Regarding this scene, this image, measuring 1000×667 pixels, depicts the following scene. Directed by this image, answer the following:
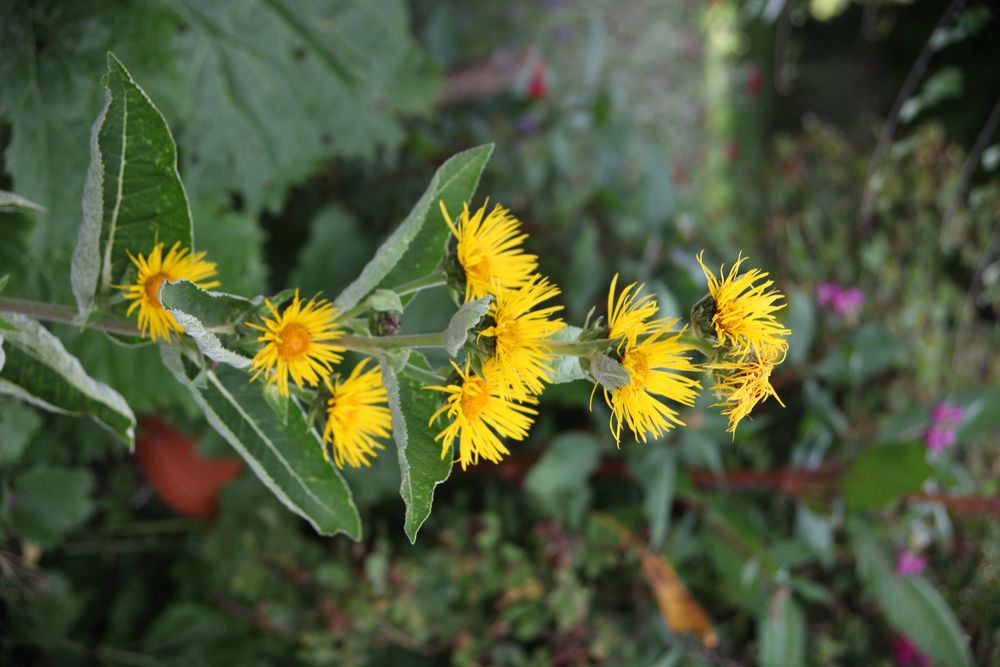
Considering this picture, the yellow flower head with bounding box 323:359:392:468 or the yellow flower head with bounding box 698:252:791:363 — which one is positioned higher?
the yellow flower head with bounding box 698:252:791:363

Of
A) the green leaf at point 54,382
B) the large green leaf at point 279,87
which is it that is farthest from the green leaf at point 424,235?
the large green leaf at point 279,87

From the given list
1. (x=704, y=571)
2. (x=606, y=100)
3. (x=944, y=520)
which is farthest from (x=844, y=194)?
(x=704, y=571)

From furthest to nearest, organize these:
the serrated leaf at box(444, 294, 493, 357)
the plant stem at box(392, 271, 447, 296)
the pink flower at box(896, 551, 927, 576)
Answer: the pink flower at box(896, 551, 927, 576) < the plant stem at box(392, 271, 447, 296) < the serrated leaf at box(444, 294, 493, 357)

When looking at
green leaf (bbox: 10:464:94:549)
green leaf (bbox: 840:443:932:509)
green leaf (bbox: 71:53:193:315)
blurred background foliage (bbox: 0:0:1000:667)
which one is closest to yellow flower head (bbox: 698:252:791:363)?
green leaf (bbox: 71:53:193:315)

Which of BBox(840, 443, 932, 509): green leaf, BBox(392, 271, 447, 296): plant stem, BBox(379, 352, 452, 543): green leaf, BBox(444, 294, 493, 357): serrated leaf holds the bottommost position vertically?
BBox(379, 352, 452, 543): green leaf

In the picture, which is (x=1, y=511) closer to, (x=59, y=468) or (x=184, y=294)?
(x=59, y=468)

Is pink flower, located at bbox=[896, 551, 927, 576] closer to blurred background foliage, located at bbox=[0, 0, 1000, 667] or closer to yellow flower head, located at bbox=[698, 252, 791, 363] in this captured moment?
blurred background foliage, located at bbox=[0, 0, 1000, 667]

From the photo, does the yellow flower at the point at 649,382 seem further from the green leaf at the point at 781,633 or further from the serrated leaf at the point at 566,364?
the green leaf at the point at 781,633

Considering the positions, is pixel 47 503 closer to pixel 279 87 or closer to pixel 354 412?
pixel 279 87
